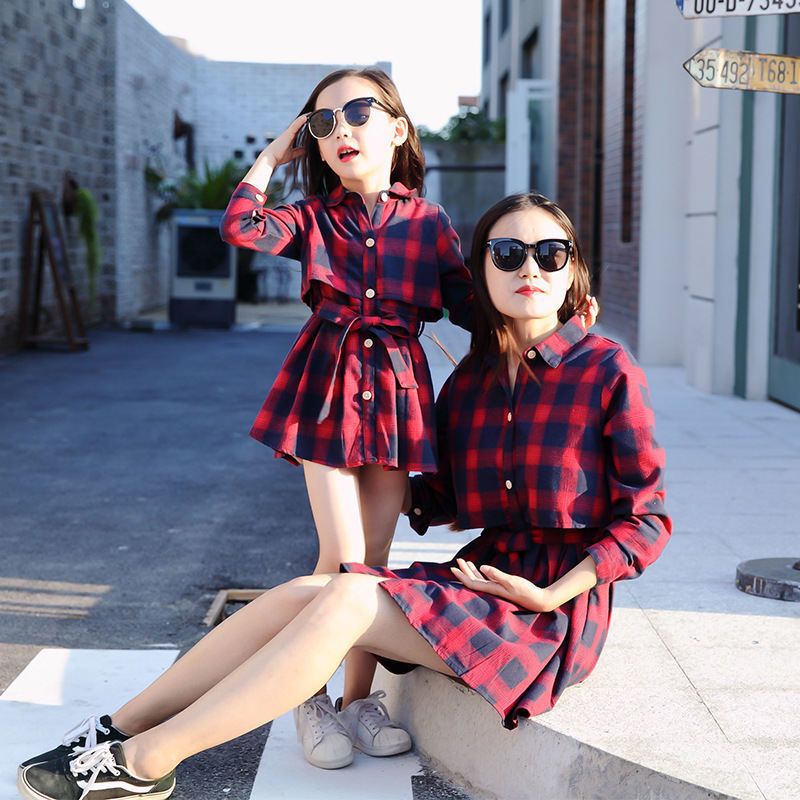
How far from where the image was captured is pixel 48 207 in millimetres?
14227

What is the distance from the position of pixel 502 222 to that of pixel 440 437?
1.73 feet

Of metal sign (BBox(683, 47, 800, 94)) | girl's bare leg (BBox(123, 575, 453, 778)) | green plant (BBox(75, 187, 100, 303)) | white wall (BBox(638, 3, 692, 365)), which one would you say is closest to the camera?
girl's bare leg (BBox(123, 575, 453, 778))

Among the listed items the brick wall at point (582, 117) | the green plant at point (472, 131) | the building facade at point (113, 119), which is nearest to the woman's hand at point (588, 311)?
the building facade at point (113, 119)

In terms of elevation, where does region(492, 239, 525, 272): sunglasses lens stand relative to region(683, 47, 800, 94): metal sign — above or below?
below

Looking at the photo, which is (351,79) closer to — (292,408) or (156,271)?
(292,408)

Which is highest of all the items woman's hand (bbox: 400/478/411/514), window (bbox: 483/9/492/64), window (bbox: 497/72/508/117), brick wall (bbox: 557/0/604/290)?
window (bbox: 483/9/492/64)

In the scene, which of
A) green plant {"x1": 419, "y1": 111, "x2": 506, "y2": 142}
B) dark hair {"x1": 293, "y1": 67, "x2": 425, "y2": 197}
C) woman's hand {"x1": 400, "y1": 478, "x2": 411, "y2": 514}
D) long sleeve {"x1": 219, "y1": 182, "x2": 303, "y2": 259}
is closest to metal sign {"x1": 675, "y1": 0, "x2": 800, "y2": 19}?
dark hair {"x1": 293, "y1": 67, "x2": 425, "y2": 197}

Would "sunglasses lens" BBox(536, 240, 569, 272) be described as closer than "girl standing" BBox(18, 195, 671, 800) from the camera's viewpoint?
No

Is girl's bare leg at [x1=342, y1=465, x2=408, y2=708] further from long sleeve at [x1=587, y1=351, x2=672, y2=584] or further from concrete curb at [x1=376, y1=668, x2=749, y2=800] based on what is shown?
long sleeve at [x1=587, y1=351, x2=672, y2=584]

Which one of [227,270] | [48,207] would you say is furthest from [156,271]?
[48,207]

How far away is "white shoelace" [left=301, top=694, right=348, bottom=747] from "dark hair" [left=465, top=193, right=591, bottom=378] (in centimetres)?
85

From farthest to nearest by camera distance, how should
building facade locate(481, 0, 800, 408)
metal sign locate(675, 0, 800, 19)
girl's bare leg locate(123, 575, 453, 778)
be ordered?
building facade locate(481, 0, 800, 408)
metal sign locate(675, 0, 800, 19)
girl's bare leg locate(123, 575, 453, 778)

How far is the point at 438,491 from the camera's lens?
305 cm

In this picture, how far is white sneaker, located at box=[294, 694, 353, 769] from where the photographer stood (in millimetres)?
2857
